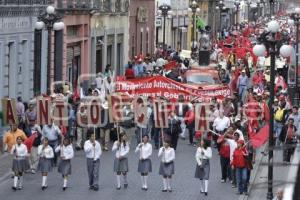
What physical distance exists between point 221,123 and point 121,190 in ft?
18.6

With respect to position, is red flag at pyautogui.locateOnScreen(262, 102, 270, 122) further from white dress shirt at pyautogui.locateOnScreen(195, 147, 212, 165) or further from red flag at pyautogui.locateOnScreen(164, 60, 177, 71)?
red flag at pyautogui.locateOnScreen(164, 60, 177, 71)

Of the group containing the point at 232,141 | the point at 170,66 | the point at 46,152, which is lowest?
the point at 46,152

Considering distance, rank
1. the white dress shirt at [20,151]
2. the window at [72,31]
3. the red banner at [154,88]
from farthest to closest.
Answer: the window at [72,31] → the red banner at [154,88] → the white dress shirt at [20,151]

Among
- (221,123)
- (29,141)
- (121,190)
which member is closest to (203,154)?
(121,190)

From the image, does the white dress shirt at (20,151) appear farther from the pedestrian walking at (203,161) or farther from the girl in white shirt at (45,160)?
the pedestrian walking at (203,161)

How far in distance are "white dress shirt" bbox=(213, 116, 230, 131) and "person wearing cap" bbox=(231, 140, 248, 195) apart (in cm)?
541

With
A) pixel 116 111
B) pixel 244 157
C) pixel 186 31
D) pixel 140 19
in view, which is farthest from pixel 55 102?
pixel 186 31

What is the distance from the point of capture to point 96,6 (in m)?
46.7

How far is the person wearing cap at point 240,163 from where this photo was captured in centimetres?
1998

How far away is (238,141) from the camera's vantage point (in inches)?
801

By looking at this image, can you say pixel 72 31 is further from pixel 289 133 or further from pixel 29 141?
pixel 29 141

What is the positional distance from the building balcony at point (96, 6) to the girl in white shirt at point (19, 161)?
19305mm

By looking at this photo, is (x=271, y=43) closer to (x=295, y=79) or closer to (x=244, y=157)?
(x=244, y=157)

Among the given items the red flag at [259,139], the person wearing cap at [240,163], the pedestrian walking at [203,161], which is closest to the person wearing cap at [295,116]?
the red flag at [259,139]
